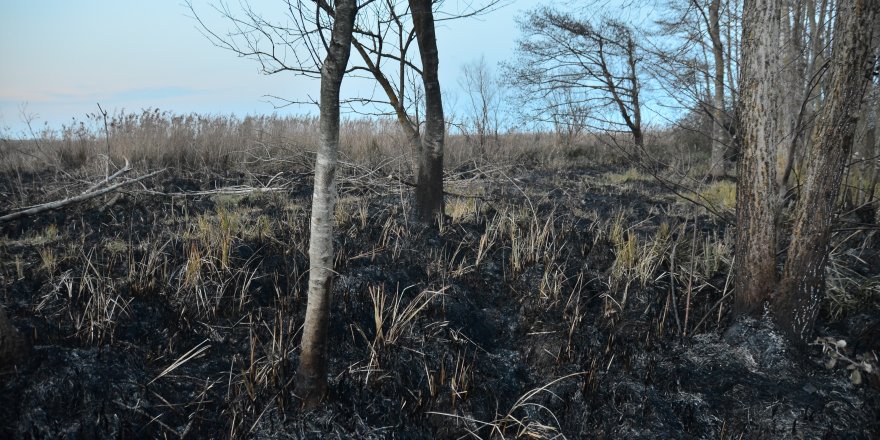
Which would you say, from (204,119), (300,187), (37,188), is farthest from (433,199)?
(204,119)

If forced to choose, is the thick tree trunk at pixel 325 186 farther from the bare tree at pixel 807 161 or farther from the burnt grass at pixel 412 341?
the bare tree at pixel 807 161

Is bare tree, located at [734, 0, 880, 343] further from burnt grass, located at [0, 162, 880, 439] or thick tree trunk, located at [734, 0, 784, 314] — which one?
burnt grass, located at [0, 162, 880, 439]

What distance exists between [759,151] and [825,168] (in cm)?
31

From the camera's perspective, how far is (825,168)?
9.50 ft

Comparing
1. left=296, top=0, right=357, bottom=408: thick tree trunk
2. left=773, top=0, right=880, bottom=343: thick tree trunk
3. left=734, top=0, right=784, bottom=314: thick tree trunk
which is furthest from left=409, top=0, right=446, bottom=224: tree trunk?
left=773, top=0, right=880, bottom=343: thick tree trunk

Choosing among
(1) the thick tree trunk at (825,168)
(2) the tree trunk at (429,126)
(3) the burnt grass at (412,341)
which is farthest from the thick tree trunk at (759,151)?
(2) the tree trunk at (429,126)

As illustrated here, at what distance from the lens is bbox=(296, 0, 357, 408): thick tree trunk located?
2.33 meters

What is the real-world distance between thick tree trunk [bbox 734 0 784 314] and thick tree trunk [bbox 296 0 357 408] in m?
2.16

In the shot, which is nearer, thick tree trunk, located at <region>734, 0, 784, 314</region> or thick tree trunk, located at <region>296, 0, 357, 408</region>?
thick tree trunk, located at <region>296, 0, 357, 408</region>

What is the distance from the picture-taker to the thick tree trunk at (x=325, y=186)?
2.33 metres

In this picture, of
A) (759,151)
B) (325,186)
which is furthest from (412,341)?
(759,151)

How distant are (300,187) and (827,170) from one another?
5.85 m

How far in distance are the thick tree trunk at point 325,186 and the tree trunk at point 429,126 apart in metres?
2.73

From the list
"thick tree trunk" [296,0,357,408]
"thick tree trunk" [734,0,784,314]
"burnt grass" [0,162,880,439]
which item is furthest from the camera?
"thick tree trunk" [734,0,784,314]
